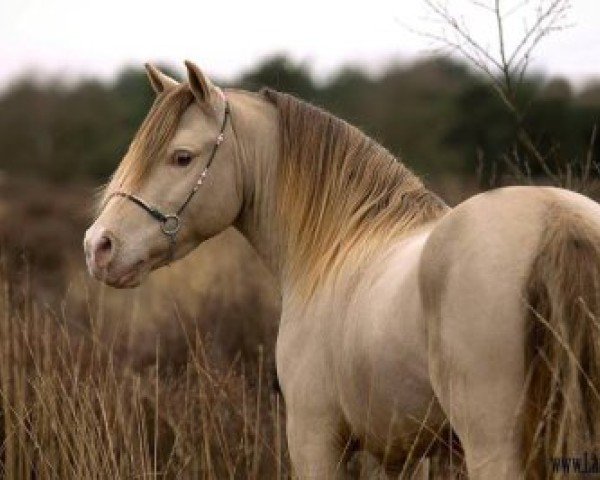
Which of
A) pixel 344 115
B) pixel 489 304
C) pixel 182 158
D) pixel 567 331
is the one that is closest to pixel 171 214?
pixel 182 158

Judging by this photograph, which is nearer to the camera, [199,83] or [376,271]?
[376,271]

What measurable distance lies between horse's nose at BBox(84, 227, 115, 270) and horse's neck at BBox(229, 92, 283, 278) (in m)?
0.59

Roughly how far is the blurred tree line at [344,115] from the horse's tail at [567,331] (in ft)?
47.7

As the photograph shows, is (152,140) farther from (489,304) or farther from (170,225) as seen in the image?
(489,304)

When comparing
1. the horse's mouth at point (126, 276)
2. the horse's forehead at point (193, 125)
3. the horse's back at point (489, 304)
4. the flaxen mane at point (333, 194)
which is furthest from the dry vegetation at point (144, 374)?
the horse's back at point (489, 304)

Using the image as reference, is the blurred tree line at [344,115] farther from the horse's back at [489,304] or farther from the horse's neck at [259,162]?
the horse's back at [489,304]

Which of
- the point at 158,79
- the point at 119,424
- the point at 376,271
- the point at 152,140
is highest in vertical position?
the point at 158,79

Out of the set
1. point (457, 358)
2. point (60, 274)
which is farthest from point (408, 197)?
point (60, 274)

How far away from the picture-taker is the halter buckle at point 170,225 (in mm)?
4008

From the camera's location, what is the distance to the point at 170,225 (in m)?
4.02

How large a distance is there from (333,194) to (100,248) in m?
0.82

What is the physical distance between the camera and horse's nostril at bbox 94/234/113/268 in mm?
3879

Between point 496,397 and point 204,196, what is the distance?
5.54 ft

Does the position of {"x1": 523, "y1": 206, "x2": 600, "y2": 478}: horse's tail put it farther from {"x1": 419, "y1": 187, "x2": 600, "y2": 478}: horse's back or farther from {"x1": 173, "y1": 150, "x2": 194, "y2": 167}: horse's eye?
{"x1": 173, "y1": 150, "x2": 194, "y2": 167}: horse's eye
